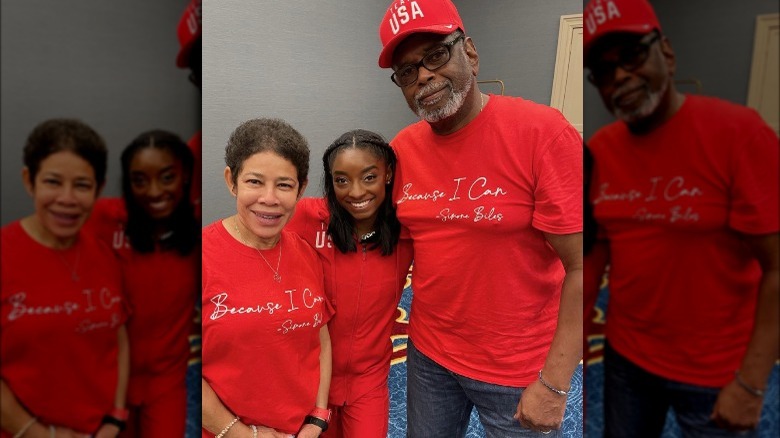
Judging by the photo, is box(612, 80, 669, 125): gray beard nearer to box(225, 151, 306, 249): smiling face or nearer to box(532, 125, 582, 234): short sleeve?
box(532, 125, 582, 234): short sleeve

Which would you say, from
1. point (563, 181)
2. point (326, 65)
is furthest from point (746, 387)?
point (326, 65)

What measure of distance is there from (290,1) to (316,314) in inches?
28.7

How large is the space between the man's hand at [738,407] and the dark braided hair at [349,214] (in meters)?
0.77

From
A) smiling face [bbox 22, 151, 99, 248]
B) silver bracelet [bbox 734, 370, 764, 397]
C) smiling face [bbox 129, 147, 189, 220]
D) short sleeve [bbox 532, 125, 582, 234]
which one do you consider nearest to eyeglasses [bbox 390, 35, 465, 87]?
short sleeve [bbox 532, 125, 582, 234]

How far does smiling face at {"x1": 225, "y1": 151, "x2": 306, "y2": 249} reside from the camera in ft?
3.38

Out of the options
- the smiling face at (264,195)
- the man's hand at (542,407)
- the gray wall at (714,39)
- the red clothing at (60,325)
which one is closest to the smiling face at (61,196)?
the red clothing at (60,325)

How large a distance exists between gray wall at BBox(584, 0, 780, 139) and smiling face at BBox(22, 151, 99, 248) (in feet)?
2.40

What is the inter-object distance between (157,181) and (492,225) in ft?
2.33

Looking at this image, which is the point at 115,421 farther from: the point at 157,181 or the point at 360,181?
the point at 360,181

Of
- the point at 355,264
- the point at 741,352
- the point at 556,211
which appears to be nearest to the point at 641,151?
the point at 741,352

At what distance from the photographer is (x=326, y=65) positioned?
1.04 metres

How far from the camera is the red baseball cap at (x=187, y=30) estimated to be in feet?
2.40

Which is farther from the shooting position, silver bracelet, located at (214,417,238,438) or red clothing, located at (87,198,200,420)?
silver bracelet, located at (214,417,238,438)

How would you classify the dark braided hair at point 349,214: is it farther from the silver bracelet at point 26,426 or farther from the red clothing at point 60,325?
the silver bracelet at point 26,426
